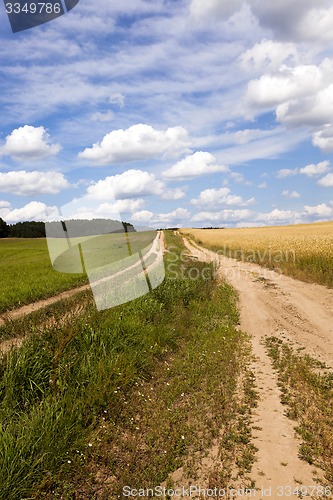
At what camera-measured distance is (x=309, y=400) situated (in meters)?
6.69

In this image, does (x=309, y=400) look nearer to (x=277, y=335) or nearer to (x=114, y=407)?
(x=114, y=407)

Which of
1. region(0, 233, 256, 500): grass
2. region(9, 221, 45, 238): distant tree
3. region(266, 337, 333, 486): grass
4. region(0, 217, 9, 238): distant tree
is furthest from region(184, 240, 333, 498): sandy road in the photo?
region(9, 221, 45, 238): distant tree

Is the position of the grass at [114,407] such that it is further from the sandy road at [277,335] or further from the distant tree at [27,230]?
the distant tree at [27,230]

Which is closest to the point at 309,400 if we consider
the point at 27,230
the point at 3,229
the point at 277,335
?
the point at 277,335

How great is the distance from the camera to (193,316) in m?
12.8

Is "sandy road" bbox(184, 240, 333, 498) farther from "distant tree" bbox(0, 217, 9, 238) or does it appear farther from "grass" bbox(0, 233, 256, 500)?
"distant tree" bbox(0, 217, 9, 238)

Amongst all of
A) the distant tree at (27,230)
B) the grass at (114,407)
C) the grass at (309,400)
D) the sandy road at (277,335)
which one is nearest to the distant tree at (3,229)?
the distant tree at (27,230)

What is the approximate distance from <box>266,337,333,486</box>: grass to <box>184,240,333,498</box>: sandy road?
17 cm

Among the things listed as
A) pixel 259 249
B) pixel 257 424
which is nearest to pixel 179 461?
pixel 257 424

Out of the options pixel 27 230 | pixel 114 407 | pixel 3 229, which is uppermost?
pixel 3 229

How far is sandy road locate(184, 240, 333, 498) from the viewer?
16.0ft

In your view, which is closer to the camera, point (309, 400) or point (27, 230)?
point (309, 400)

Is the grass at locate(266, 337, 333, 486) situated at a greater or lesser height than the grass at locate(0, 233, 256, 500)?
lesser

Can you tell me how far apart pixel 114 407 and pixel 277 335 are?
23.0 feet
